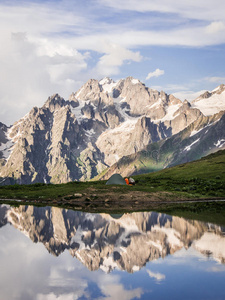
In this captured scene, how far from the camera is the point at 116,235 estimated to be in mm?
43469

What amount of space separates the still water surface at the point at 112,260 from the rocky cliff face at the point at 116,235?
0.08 m

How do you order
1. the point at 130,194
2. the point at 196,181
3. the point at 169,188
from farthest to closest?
the point at 196,181 < the point at 169,188 < the point at 130,194

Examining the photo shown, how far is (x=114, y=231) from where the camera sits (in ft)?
151

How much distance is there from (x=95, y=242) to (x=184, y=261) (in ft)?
35.5

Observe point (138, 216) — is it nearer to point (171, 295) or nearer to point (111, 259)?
point (111, 259)

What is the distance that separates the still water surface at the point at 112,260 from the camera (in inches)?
940

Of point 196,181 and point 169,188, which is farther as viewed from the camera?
point 196,181

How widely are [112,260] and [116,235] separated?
11816mm

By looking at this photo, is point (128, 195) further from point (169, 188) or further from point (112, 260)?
point (112, 260)

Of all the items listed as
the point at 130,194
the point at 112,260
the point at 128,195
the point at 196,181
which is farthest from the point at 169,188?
the point at 112,260

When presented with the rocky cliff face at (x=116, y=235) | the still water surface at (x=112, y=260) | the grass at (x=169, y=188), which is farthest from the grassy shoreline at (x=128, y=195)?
the still water surface at (x=112, y=260)

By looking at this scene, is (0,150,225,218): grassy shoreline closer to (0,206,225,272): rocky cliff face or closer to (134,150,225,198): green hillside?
(134,150,225,198): green hillside

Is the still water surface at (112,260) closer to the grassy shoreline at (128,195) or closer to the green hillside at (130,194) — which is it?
the green hillside at (130,194)

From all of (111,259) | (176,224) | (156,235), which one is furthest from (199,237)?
(111,259)
